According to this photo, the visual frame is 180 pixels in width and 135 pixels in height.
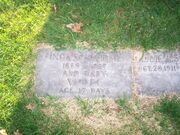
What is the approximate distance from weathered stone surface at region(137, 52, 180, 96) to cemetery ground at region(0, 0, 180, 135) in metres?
0.11

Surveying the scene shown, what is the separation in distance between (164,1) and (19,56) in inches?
82.4

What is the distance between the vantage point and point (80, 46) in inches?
196

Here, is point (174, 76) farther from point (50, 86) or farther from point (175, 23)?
point (50, 86)

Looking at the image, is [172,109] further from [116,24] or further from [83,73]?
[116,24]

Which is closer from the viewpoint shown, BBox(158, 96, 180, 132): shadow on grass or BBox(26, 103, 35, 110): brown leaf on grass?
BBox(158, 96, 180, 132): shadow on grass

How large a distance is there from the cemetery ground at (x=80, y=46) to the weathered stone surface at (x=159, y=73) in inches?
4.2

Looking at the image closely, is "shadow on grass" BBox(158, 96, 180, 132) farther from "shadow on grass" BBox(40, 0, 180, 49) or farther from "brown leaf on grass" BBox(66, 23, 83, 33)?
"brown leaf on grass" BBox(66, 23, 83, 33)

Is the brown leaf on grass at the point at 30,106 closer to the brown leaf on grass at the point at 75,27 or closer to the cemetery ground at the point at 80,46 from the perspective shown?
the cemetery ground at the point at 80,46

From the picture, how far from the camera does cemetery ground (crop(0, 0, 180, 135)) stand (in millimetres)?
4398

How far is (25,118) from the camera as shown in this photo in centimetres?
445

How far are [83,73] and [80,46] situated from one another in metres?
0.41

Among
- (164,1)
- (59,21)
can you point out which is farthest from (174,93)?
(59,21)

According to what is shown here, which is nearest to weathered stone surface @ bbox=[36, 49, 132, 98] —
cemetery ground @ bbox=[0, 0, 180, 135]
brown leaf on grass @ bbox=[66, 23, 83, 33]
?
cemetery ground @ bbox=[0, 0, 180, 135]

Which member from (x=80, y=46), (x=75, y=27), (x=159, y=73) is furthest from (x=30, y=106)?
(x=159, y=73)
